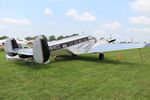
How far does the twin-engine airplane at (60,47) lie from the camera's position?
547 inches

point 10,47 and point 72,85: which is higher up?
point 10,47

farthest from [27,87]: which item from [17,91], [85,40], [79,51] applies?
[85,40]

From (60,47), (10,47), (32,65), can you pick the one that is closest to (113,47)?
(60,47)

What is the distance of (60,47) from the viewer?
69.4ft

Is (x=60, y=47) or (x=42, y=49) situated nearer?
(x=42, y=49)

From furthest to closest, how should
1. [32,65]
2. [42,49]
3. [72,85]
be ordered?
[32,65] < [42,49] < [72,85]

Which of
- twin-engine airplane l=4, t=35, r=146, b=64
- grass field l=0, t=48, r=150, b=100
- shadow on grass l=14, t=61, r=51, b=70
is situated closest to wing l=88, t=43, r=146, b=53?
twin-engine airplane l=4, t=35, r=146, b=64

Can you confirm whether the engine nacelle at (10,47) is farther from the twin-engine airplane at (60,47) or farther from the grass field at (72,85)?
the grass field at (72,85)

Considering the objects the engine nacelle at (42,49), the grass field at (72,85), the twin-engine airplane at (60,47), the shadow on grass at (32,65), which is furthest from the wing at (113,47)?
the engine nacelle at (42,49)

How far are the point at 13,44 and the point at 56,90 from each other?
995cm

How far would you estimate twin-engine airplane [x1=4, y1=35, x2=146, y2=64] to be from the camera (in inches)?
547

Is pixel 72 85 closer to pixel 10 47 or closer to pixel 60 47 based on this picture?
pixel 10 47

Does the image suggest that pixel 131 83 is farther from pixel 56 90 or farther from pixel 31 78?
pixel 31 78

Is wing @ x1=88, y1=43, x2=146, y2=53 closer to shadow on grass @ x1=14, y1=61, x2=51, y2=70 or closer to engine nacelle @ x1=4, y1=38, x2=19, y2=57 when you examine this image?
shadow on grass @ x1=14, y1=61, x2=51, y2=70
